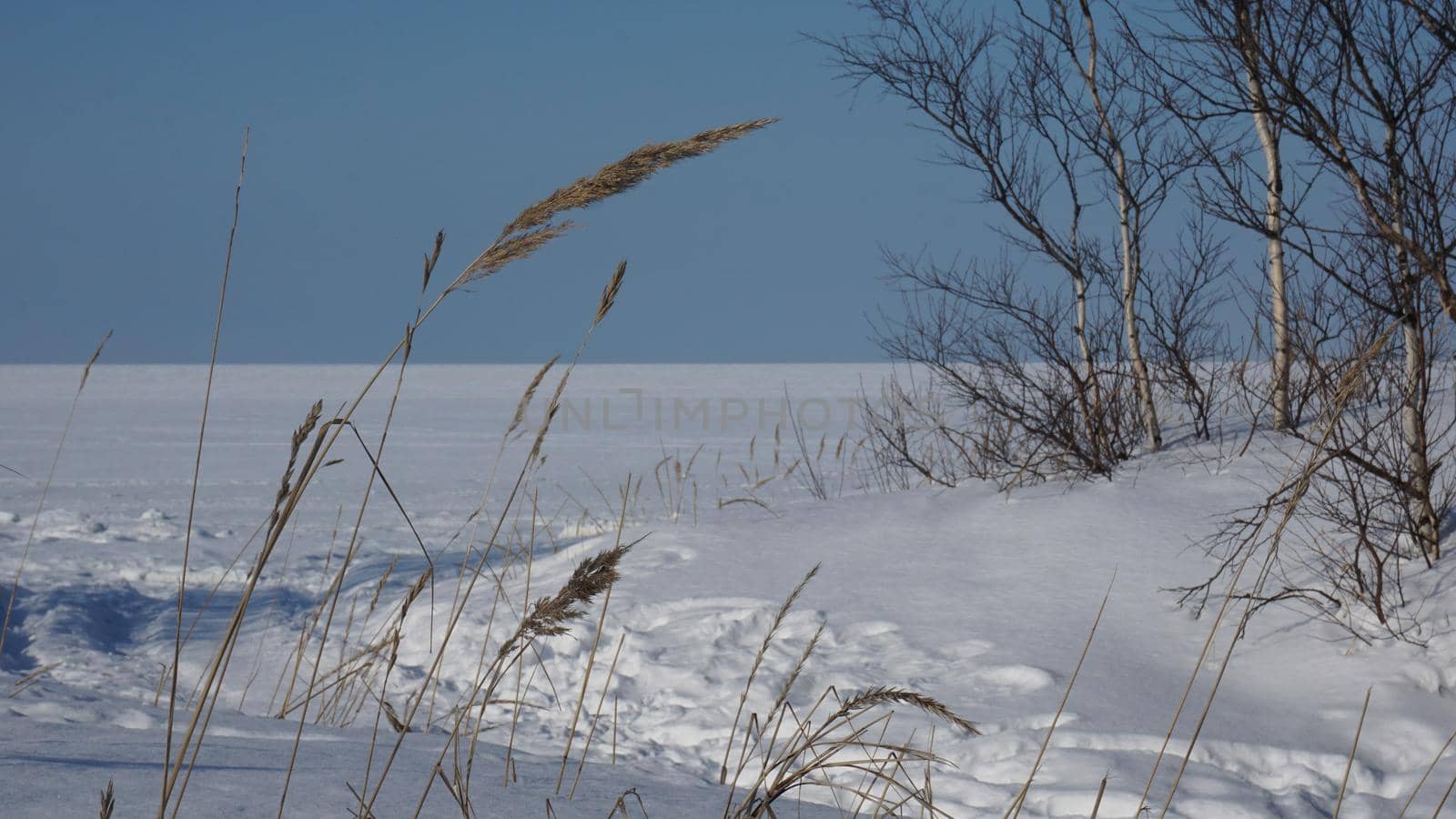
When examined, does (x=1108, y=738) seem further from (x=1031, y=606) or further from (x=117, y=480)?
(x=117, y=480)

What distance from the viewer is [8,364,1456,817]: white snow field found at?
6.48 ft

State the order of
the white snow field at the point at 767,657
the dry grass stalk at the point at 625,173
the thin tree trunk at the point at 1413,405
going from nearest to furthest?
the dry grass stalk at the point at 625,173 → the white snow field at the point at 767,657 → the thin tree trunk at the point at 1413,405

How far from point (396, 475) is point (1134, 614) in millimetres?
8946

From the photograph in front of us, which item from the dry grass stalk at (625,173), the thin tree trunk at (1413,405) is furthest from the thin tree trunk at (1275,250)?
the dry grass stalk at (625,173)

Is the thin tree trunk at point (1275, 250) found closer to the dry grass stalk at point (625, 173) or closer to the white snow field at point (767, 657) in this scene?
the white snow field at point (767, 657)

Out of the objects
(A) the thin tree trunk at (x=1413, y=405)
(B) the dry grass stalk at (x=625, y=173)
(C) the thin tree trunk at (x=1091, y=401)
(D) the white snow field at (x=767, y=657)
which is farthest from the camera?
(C) the thin tree trunk at (x=1091, y=401)

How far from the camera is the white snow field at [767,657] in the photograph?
1976 mm

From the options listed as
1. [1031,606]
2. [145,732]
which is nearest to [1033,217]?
[1031,606]

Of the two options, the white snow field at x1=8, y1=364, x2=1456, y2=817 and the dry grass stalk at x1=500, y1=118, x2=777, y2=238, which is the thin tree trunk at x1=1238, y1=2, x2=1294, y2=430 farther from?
the dry grass stalk at x1=500, y1=118, x2=777, y2=238

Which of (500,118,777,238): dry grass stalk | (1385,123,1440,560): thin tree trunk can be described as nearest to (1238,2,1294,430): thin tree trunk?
(1385,123,1440,560): thin tree trunk

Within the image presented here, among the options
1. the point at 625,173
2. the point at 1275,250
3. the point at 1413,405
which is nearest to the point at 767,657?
the point at 1413,405

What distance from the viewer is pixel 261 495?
987 cm

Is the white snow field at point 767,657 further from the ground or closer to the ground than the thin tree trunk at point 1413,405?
closer to the ground

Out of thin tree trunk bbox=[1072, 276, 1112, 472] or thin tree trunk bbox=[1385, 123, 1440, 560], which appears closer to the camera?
thin tree trunk bbox=[1385, 123, 1440, 560]
